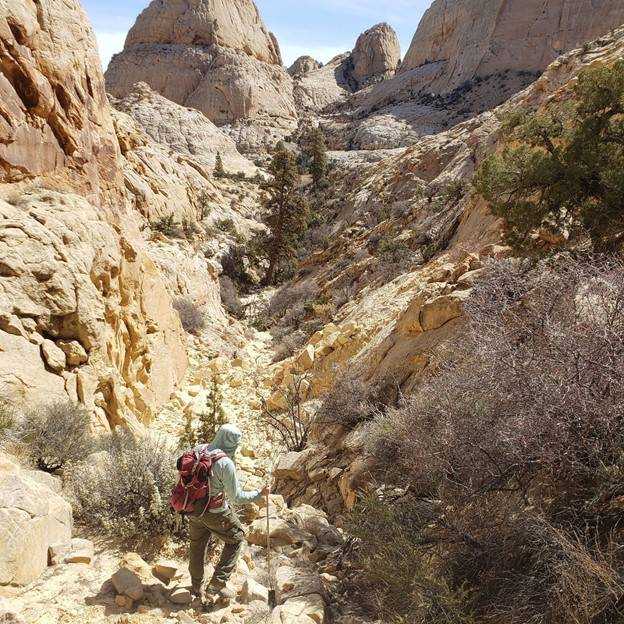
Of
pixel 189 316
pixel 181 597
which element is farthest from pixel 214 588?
pixel 189 316

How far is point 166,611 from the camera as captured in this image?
3482 millimetres

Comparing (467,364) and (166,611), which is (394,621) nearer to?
(166,611)

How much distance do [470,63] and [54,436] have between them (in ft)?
209

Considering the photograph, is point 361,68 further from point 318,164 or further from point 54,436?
point 54,436

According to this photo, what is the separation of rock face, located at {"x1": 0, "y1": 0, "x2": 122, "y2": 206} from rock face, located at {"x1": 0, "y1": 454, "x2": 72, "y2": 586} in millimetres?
6392

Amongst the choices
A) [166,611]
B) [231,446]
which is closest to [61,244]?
[231,446]

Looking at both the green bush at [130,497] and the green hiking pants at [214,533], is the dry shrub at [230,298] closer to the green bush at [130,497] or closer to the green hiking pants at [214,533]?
the green bush at [130,497]

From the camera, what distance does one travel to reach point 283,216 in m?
24.6

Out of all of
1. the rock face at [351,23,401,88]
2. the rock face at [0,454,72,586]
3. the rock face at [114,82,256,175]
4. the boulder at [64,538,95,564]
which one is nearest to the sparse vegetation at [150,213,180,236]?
the rock face at [0,454,72,586]

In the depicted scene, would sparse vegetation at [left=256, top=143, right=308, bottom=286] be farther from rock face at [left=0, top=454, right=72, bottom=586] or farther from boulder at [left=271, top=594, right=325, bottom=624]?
boulder at [left=271, top=594, right=325, bottom=624]

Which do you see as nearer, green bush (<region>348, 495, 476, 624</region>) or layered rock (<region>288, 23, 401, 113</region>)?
green bush (<region>348, 495, 476, 624</region>)

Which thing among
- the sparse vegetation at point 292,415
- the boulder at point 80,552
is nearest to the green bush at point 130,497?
the boulder at point 80,552

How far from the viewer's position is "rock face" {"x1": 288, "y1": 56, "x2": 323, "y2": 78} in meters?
83.9

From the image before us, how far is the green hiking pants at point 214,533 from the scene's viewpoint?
3699 millimetres
